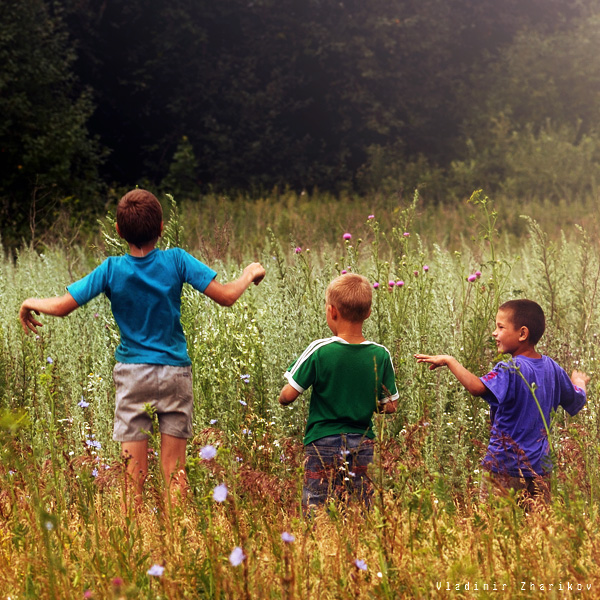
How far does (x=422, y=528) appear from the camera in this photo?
2.58m

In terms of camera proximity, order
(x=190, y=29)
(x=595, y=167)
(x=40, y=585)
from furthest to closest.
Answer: (x=190, y=29) → (x=595, y=167) → (x=40, y=585)

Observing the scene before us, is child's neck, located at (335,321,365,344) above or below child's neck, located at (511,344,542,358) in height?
above

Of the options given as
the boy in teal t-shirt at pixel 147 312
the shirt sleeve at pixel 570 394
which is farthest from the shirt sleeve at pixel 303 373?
the shirt sleeve at pixel 570 394

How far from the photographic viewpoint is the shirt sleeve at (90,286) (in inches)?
132

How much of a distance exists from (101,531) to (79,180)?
17.4m

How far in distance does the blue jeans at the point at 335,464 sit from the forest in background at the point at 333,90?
754 inches

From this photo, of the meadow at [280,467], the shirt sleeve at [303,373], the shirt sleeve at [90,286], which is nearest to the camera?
the meadow at [280,467]

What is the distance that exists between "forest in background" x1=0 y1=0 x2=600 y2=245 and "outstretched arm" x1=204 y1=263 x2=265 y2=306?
61.9ft

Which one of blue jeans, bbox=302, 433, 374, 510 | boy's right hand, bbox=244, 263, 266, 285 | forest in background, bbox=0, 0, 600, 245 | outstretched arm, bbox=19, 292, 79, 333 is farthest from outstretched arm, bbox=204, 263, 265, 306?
forest in background, bbox=0, 0, 600, 245

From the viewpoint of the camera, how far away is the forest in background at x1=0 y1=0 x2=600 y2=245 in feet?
76.9

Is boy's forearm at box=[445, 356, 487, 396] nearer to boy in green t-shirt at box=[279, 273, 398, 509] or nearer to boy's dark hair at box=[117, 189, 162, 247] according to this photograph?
boy in green t-shirt at box=[279, 273, 398, 509]

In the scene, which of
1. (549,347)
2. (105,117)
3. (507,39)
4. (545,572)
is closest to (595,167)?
(507,39)

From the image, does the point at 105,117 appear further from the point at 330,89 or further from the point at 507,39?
the point at 507,39

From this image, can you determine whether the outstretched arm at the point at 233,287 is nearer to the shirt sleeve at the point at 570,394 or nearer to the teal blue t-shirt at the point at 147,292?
the teal blue t-shirt at the point at 147,292
